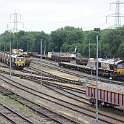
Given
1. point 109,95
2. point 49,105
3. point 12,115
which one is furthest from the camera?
point 49,105

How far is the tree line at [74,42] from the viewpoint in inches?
3364

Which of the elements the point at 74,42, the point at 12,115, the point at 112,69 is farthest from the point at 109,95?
the point at 74,42

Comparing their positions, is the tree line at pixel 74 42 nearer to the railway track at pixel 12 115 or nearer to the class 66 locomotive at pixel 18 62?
the class 66 locomotive at pixel 18 62

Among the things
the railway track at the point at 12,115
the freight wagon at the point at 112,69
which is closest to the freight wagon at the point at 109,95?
the railway track at the point at 12,115

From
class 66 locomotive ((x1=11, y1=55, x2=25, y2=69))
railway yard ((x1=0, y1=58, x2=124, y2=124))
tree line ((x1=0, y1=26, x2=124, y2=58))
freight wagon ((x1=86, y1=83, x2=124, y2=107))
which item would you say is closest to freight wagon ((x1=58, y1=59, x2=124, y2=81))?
railway yard ((x1=0, y1=58, x2=124, y2=124))

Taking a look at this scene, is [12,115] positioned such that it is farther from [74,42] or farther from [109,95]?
[74,42]

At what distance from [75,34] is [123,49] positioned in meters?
42.3

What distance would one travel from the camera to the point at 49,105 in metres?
32.4

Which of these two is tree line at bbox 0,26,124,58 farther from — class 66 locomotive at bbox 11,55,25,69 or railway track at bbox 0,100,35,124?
railway track at bbox 0,100,35,124

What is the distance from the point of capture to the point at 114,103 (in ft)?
94.4

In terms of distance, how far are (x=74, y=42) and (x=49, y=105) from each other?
85.4 metres

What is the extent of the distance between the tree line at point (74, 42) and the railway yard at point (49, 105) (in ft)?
126

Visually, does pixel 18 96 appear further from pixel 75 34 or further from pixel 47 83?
pixel 75 34

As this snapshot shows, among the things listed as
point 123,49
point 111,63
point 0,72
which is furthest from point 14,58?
point 123,49
